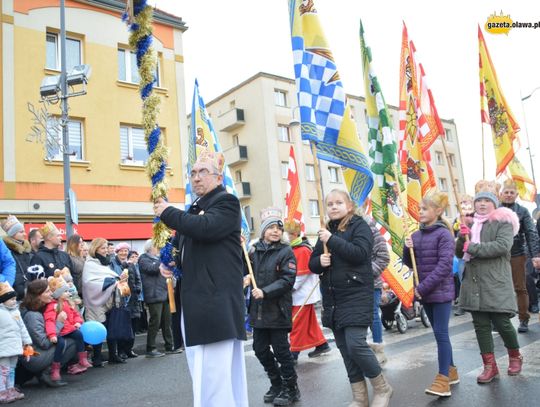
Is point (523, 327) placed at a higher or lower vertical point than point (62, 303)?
lower

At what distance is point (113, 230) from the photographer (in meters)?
18.8

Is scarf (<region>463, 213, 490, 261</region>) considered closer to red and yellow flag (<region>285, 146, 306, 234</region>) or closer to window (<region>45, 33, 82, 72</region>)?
red and yellow flag (<region>285, 146, 306, 234</region>)

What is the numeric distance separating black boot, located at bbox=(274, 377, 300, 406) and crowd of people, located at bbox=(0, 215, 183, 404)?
324 cm

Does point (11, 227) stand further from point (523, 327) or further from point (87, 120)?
point (87, 120)

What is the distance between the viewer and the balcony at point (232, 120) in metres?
39.3

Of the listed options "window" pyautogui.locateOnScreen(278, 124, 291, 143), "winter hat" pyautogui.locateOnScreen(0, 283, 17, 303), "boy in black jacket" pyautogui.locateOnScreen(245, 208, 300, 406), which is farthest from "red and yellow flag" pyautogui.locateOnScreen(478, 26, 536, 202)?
"window" pyautogui.locateOnScreen(278, 124, 291, 143)

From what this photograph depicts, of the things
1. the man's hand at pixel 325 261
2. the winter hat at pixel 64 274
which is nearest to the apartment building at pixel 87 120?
the winter hat at pixel 64 274

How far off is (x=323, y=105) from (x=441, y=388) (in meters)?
3.11

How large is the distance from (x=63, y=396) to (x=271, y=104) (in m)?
33.4

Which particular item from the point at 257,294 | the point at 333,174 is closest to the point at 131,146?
the point at 257,294

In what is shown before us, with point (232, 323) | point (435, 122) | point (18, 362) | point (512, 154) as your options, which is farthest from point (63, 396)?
point (512, 154)

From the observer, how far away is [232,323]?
3658 mm

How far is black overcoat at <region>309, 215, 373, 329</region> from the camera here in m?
4.62

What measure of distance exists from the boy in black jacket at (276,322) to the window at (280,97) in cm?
3387
